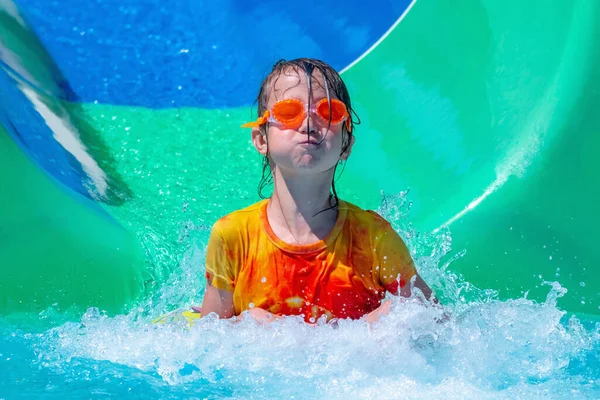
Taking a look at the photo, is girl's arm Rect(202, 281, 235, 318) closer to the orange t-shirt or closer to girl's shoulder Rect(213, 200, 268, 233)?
the orange t-shirt

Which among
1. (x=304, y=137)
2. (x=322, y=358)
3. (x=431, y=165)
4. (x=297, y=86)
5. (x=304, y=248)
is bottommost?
(x=322, y=358)

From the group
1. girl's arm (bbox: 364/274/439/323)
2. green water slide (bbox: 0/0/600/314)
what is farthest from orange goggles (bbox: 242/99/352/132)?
green water slide (bbox: 0/0/600/314)

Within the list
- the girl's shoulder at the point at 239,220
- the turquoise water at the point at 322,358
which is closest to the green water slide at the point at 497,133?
the turquoise water at the point at 322,358

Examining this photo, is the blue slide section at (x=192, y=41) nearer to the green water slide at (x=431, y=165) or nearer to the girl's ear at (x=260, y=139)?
the green water slide at (x=431, y=165)

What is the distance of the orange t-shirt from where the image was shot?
1869 millimetres

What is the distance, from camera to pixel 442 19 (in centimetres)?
327

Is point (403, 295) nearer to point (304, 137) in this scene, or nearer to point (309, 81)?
point (304, 137)

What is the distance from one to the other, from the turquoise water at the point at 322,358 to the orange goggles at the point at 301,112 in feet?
1.40

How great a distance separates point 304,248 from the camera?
Result: 6.14ft

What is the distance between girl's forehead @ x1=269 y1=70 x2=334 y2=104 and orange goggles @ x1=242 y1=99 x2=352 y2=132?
0.11 feet

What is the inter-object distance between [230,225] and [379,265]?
357 mm

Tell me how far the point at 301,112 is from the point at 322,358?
1.74 feet

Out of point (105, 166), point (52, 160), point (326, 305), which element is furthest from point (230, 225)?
point (105, 166)

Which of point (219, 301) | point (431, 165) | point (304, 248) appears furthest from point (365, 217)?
point (431, 165)
